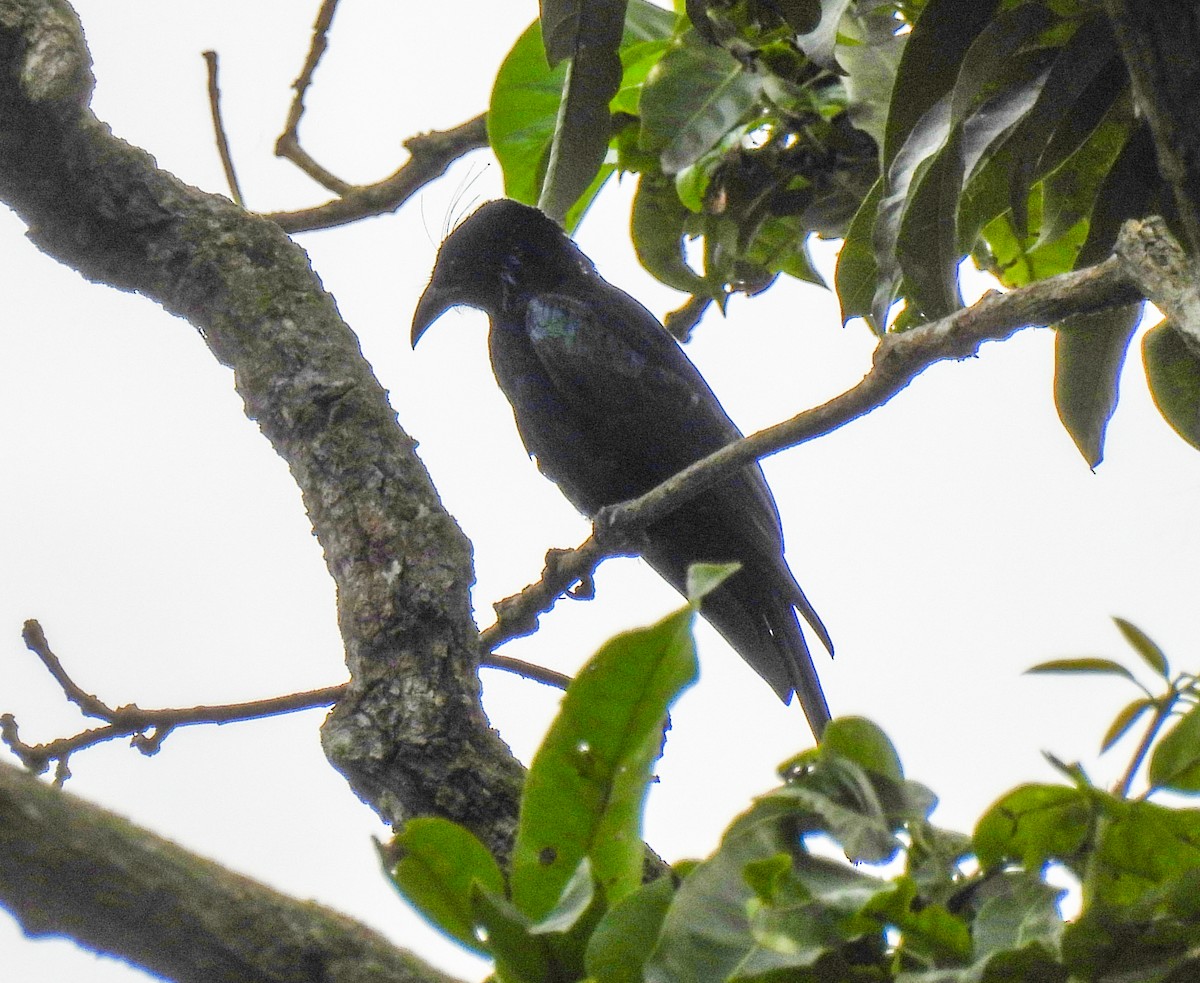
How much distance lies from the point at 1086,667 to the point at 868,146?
2119mm

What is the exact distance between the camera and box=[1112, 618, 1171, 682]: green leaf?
45.6 inches

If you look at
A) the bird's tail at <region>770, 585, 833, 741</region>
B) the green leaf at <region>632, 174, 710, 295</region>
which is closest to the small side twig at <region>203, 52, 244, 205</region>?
the green leaf at <region>632, 174, 710, 295</region>

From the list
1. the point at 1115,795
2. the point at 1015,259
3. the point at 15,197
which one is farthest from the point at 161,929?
the point at 1015,259

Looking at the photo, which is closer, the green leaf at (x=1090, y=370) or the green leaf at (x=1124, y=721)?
the green leaf at (x=1124, y=721)

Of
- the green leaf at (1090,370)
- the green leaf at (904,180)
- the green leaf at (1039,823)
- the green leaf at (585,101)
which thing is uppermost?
the green leaf at (585,101)

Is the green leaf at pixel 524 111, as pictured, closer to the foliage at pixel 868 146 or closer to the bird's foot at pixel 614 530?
the foliage at pixel 868 146

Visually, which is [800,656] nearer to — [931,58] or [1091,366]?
[1091,366]

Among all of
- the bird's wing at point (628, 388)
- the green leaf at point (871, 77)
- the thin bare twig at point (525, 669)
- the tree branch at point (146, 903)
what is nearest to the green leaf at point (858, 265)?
the green leaf at point (871, 77)

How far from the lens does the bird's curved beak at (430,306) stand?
4832mm

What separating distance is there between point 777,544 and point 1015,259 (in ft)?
4.34

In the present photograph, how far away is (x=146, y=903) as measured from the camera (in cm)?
96

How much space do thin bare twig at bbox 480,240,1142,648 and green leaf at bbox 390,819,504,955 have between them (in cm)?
100

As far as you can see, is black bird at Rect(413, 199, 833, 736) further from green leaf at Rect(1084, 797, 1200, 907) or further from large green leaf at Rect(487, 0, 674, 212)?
green leaf at Rect(1084, 797, 1200, 907)

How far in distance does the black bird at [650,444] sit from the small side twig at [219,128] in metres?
1.32
